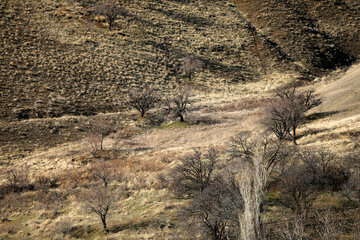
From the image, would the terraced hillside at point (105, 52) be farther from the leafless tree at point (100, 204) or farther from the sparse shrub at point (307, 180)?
the sparse shrub at point (307, 180)

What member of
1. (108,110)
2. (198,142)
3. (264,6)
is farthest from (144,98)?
(264,6)

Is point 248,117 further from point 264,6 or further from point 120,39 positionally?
point 264,6

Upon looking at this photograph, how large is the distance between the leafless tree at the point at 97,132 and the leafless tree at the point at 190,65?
1899cm

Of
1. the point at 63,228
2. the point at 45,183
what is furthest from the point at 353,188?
the point at 45,183

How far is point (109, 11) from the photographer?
56.9 metres

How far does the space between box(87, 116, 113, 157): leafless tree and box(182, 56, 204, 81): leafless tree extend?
62.3 ft

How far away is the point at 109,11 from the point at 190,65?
67.5 feet

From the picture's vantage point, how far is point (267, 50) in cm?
5622

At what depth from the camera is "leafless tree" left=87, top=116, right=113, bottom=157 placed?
27147mm

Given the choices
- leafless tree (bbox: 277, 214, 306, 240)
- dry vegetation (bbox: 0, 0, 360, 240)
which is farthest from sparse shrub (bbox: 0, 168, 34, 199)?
leafless tree (bbox: 277, 214, 306, 240)

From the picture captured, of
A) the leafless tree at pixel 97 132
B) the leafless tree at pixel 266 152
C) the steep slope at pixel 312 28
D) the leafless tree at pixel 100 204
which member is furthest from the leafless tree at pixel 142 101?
the steep slope at pixel 312 28

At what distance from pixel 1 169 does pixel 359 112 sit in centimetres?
3025

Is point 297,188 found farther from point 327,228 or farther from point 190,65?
point 190,65

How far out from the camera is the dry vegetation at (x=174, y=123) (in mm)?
13047
